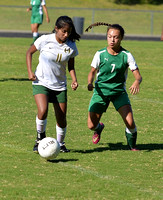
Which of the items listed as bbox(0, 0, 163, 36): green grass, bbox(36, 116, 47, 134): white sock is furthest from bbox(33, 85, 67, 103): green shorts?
bbox(0, 0, 163, 36): green grass

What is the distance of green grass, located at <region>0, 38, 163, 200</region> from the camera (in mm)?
6092

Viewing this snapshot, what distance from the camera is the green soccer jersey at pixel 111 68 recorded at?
25.1 ft

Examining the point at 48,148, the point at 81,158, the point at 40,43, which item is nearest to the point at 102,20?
the point at 40,43

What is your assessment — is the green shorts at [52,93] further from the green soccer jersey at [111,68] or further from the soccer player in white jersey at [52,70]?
the green soccer jersey at [111,68]

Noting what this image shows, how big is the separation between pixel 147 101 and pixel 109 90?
4797 mm

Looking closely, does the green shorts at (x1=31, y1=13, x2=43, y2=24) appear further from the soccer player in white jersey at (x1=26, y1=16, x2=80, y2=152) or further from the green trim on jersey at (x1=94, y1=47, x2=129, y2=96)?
the soccer player in white jersey at (x1=26, y1=16, x2=80, y2=152)

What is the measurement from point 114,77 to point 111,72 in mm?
87

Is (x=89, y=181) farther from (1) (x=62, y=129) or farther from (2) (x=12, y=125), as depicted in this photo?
(2) (x=12, y=125)

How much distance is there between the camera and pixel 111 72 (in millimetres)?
7703

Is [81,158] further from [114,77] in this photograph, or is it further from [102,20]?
[102,20]

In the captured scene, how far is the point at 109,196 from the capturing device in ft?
19.5

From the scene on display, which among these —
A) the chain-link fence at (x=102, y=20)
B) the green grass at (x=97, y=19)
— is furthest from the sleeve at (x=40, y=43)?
the chain-link fence at (x=102, y=20)

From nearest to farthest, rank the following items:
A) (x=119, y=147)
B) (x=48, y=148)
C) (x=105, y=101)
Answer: (x=48, y=148), (x=105, y=101), (x=119, y=147)

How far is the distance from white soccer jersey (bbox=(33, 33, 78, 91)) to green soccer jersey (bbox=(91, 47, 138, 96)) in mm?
427
